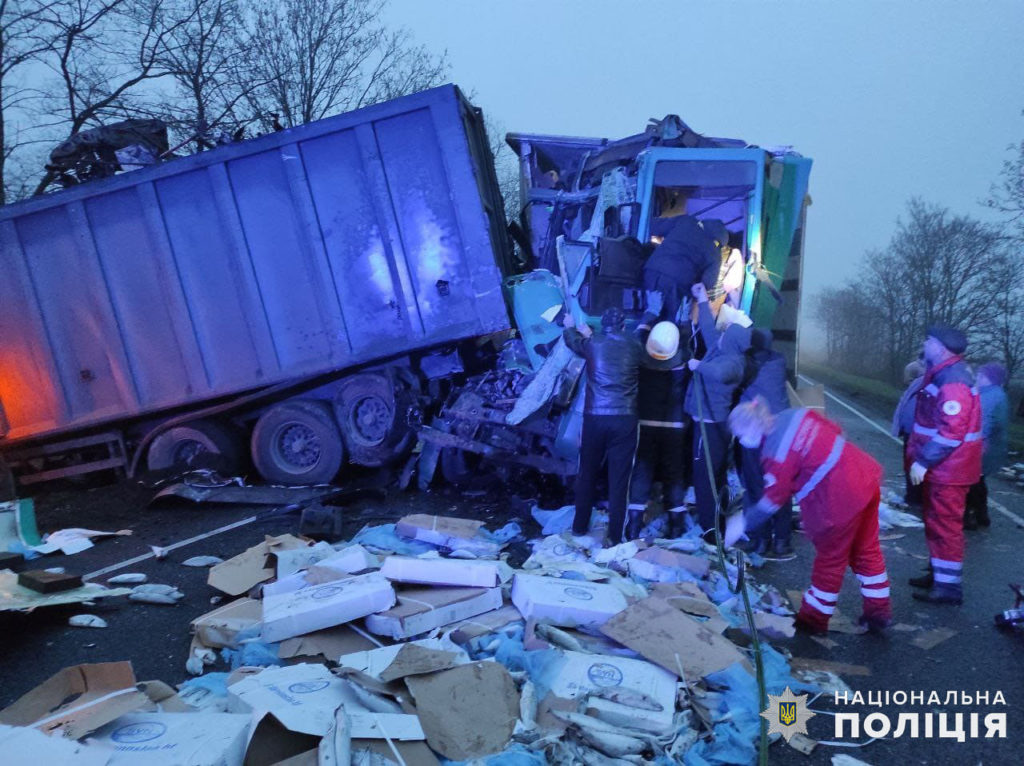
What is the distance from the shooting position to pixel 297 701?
243cm

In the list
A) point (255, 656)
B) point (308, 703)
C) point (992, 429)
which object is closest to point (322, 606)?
point (255, 656)

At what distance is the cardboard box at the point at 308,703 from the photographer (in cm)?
226

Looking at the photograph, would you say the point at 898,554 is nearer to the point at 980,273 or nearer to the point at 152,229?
the point at 152,229

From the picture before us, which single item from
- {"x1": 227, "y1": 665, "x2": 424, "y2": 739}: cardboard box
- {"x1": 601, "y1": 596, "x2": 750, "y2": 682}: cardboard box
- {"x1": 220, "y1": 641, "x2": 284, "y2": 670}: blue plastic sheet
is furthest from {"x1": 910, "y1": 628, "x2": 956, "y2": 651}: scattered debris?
{"x1": 220, "y1": 641, "x2": 284, "y2": 670}: blue plastic sheet

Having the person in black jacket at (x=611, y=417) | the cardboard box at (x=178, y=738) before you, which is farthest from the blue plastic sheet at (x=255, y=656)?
the person in black jacket at (x=611, y=417)

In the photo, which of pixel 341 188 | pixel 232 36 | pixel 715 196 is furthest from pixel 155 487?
pixel 232 36

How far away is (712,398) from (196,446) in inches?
198

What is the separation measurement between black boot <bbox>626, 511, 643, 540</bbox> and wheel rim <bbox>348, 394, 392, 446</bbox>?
8.55ft

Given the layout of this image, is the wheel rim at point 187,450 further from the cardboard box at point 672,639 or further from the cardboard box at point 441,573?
the cardboard box at point 672,639

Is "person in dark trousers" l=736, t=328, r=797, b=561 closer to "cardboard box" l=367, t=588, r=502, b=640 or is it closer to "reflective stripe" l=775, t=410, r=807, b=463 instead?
"reflective stripe" l=775, t=410, r=807, b=463

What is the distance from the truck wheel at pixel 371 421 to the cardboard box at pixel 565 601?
311 cm

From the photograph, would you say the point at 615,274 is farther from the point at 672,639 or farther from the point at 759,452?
the point at 672,639

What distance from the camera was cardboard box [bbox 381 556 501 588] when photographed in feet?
11.7

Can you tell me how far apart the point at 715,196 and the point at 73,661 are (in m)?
5.50
